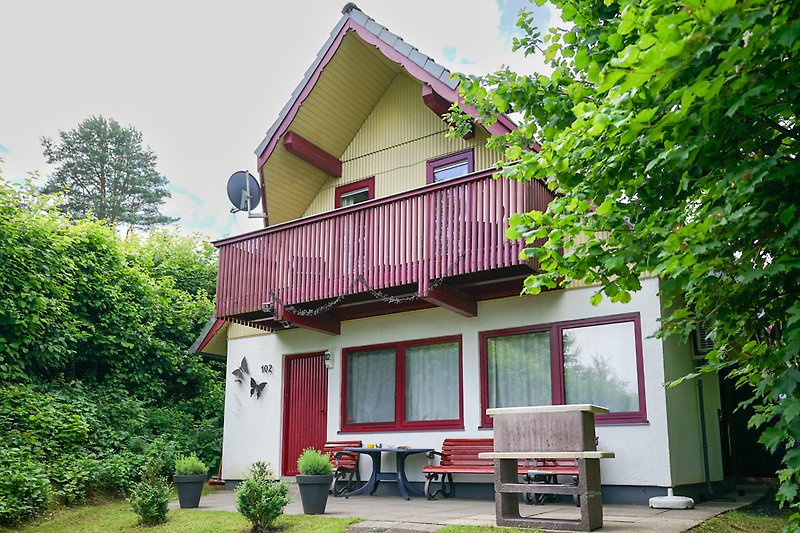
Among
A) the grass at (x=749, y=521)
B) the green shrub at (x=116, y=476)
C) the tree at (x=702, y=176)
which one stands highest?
the tree at (x=702, y=176)

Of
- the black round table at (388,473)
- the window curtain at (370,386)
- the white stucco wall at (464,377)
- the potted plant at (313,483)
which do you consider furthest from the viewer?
the window curtain at (370,386)

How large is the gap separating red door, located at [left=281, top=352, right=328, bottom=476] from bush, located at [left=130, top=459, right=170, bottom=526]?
3.95 meters

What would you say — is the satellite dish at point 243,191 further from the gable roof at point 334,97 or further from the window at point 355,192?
the window at point 355,192

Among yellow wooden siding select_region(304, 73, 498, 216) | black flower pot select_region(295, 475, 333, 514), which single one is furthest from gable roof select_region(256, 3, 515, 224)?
black flower pot select_region(295, 475, 333, 514)

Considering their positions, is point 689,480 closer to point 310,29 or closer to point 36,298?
point 36,298

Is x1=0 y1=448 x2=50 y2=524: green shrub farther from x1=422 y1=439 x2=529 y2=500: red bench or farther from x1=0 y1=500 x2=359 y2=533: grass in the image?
x1=422 y1=439 x2=529 y2=500: red bench

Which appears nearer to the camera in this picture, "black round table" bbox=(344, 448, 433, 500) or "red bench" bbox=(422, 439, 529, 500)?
"red bench" bbox=(422, 439, 529, 500)

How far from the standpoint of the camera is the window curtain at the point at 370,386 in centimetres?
1204

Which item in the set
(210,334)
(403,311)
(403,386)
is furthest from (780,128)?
(210,334)

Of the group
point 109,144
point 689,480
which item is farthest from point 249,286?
point 109,144

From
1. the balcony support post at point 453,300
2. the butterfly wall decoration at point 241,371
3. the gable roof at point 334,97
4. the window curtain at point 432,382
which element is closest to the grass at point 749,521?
the window curtain at point 432,382

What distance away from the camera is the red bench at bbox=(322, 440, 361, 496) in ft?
38.1

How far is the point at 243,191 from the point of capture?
13.9 metres

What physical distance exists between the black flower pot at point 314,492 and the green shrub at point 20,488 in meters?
3.43
